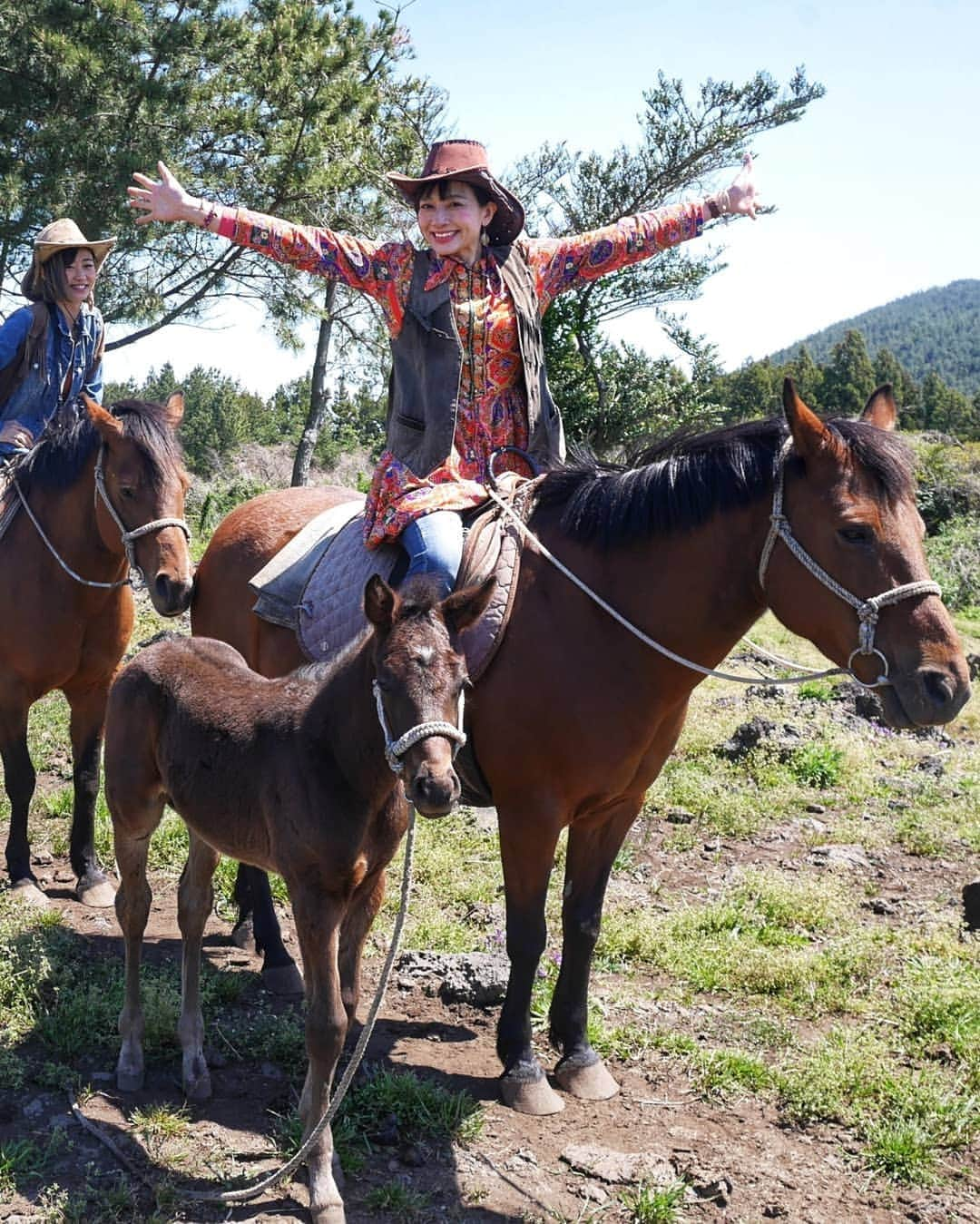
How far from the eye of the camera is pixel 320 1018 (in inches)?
134

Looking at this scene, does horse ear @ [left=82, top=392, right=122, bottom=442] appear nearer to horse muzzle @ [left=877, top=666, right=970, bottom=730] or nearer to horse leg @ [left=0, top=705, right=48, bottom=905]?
horse leg @ [left=0, top=705, right=48, bottom=905]

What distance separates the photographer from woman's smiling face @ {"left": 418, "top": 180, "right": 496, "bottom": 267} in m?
4.32

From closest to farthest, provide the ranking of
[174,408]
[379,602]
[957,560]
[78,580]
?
[379,602] < [78,580] < [174,408] < [957,560]

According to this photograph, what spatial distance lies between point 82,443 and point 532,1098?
13.1ft

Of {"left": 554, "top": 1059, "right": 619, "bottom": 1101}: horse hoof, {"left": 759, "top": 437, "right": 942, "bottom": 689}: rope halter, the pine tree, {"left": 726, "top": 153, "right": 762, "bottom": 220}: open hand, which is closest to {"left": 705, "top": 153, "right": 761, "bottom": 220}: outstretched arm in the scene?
{"left": 726, "top": 153, "right": 762, "bottom": 220}: open hand

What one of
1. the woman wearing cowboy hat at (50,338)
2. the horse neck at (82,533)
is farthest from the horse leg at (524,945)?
the woman wearing cowboy hat at (50,338)

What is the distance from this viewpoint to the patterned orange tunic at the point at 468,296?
14.3 ft

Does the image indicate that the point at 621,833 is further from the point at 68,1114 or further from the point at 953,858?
the point at 953,858

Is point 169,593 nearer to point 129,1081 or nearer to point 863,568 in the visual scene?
point 129,1081

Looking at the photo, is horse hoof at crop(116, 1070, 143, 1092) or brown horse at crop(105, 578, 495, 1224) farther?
horse hoof at crop(116, 1070, 143, 1092)

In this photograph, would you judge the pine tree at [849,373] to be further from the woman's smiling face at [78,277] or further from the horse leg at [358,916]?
the horse leg at [358,916]

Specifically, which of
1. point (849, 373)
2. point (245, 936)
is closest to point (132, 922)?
point (245, 936)

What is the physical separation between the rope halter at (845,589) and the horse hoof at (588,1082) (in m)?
1.93

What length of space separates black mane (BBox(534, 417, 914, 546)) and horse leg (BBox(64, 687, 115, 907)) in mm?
3143
